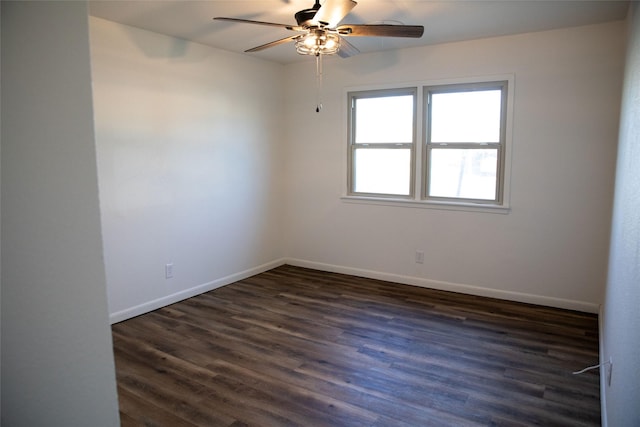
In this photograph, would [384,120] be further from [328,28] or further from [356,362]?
[356,362]

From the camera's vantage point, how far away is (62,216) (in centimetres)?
83

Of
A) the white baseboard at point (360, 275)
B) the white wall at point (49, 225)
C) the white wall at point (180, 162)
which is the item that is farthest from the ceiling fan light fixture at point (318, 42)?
the white baseboard at point (360, 275)

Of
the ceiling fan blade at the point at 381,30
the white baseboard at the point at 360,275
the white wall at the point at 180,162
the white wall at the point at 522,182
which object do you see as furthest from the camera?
the white baseboard at the point at 360,275

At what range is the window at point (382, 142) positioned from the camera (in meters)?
4.66

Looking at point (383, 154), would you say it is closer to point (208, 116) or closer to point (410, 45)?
point (410, 45)

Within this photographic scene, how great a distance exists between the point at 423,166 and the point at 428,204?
418 millimetres

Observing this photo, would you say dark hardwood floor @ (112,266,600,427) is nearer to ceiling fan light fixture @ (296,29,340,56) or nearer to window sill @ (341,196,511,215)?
window sill @ (341,196,511,215)

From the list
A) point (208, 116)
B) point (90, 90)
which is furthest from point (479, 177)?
point (90, 90)

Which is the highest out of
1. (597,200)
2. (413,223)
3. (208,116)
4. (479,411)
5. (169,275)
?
(208,116)

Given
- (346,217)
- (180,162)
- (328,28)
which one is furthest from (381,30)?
(346,217)

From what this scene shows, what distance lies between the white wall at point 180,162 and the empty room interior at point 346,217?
2 centimetres

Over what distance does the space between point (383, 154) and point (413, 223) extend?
0.87m

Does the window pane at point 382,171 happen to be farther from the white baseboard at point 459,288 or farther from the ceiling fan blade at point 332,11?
the ceiling fan blade at point 332,11

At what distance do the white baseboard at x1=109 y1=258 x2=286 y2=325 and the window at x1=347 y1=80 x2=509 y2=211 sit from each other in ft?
4.86
